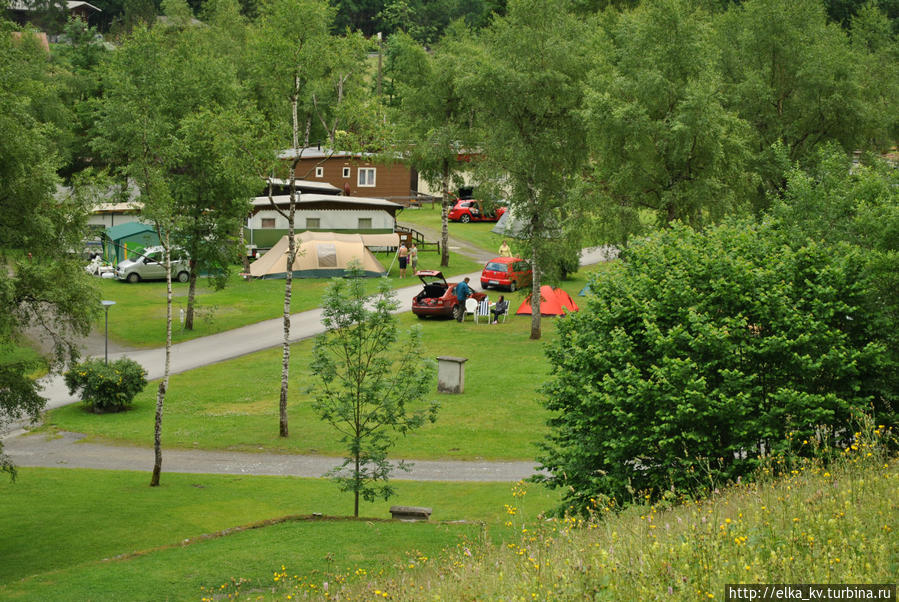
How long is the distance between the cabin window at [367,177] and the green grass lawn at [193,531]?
43.8 m

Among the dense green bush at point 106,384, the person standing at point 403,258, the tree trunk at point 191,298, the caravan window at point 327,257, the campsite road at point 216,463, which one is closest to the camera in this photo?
the campsite road at point 216,463

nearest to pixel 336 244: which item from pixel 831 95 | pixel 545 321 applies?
pixel 545 321

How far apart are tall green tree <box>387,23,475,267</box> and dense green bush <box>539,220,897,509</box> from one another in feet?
92.0

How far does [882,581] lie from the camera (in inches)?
293

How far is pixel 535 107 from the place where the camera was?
3291 cm

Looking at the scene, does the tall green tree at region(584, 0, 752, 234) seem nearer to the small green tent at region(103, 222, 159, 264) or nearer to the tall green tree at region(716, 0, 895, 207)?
the tall green tree at region(716, 0, 895, 207)

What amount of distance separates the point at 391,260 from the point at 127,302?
14.3 m

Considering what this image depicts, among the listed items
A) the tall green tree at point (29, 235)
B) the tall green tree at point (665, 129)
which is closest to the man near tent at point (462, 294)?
the tall green tree at point (665, 129)

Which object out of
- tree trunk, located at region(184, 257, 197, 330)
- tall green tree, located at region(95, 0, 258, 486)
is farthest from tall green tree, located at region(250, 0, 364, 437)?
tree trunk, located at region(184, 257, 197, 330)

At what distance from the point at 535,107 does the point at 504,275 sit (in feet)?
38.1

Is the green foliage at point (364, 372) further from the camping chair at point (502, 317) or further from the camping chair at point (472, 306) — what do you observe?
the camping chair at point (502, 317)

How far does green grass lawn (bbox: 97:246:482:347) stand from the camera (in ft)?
119

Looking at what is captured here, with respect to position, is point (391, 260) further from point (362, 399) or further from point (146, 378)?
point (362, 399)

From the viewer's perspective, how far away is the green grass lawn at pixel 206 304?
119 feet
